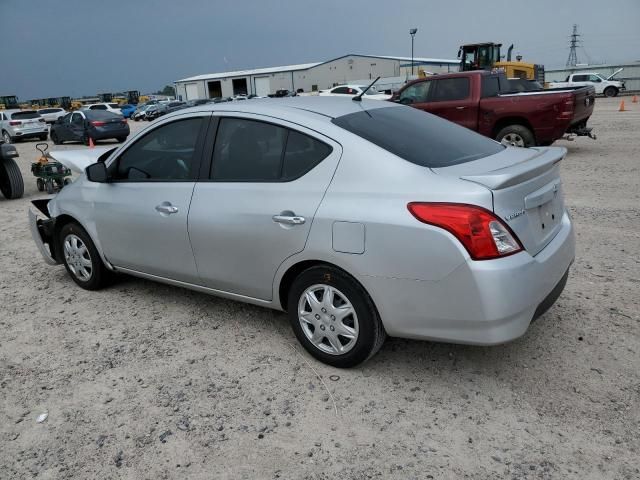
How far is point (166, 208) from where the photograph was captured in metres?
3.84

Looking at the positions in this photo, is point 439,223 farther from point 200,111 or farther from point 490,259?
point 200,111

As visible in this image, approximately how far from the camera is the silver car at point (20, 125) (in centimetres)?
2494

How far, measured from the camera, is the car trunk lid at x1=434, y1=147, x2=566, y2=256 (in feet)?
8.94

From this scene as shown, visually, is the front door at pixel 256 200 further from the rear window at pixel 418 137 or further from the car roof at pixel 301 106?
the rear window at pixel 418 137

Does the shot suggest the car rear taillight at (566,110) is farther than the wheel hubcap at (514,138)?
No

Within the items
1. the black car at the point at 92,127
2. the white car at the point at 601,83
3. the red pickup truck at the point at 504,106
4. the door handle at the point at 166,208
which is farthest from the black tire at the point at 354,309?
the white car at the point at 601,83

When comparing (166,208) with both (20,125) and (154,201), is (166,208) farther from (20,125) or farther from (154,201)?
(20,125)

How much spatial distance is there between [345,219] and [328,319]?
2.12 ft

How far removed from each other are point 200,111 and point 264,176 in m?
0.83

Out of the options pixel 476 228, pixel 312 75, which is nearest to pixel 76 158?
pixel 476 228

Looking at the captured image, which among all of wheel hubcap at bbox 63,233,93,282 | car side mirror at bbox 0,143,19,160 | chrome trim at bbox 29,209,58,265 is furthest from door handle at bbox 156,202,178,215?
car side mirror at bbox 0,143,19,160

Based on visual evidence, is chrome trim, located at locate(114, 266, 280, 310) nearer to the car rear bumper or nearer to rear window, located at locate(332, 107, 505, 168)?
the car rear bumper

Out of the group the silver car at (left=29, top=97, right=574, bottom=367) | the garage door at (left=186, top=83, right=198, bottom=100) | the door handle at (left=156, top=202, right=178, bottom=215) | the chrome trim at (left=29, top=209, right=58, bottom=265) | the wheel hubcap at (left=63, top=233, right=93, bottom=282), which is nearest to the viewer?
the silver car at (left=29, top=97, right=574, bottom=367)

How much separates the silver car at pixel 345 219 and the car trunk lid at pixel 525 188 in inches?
0.4
